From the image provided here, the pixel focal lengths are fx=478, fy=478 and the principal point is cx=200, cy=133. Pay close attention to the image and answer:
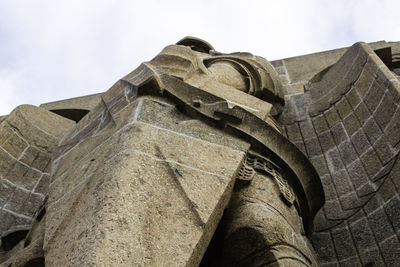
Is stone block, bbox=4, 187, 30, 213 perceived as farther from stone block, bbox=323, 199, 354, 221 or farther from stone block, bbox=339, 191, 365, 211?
stone block, bbox=339, 191, 365, 211

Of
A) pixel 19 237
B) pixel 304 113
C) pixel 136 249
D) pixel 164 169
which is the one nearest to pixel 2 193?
pixel 19 237

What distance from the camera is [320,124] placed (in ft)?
15.0

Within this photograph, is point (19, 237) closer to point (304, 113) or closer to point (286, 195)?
point (286, 195)

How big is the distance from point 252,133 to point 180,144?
52 cm

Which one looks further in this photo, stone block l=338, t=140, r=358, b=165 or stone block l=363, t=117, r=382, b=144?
stone block l=338, t=140, r=358, b=165

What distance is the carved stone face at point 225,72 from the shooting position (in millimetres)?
3312

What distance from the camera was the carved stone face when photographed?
3312 millimetres

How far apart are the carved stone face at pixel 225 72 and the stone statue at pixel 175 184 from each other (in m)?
0.02

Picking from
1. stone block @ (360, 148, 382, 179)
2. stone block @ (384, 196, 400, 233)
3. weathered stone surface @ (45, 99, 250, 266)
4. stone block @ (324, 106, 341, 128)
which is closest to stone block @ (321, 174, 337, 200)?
stone block @ (360, 148, 382, 179)

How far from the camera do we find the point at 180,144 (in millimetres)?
2410

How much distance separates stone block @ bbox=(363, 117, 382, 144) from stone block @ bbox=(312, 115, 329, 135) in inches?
19.9

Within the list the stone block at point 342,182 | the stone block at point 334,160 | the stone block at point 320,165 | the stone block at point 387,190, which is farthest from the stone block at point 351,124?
the stone block at point 387,190

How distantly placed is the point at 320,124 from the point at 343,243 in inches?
59.4

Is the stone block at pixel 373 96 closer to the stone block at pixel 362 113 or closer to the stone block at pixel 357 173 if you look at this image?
the stone block at pixel 362 113
